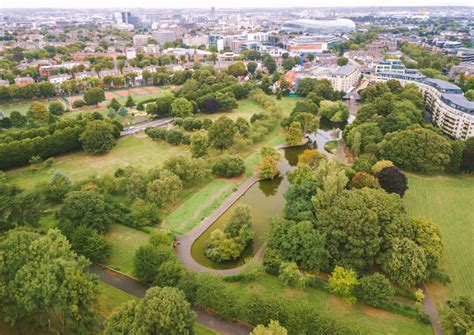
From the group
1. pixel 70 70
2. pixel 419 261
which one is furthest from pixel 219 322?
pixel 70 70

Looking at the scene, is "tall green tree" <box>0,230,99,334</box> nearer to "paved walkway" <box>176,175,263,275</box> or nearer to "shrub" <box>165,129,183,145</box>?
"paved walkway" <box>176,175,263,275</box>

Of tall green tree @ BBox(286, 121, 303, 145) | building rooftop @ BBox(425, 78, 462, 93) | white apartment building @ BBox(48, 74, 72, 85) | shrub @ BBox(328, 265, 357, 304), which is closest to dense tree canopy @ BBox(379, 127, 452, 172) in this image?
tall green tree @ BBox(286, 121, 303, 145)

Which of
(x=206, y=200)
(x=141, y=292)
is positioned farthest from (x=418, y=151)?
(x=141, y=292)

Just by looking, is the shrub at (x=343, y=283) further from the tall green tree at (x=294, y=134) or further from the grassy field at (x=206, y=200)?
the tall green tree at (x=294, y=134)

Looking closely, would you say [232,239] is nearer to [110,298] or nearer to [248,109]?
[110,298]

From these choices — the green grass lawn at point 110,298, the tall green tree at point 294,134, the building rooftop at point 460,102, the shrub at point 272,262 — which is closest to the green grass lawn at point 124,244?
the green grass lawn at point 110,298

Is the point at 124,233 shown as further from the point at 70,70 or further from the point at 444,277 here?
the point at 70,70
